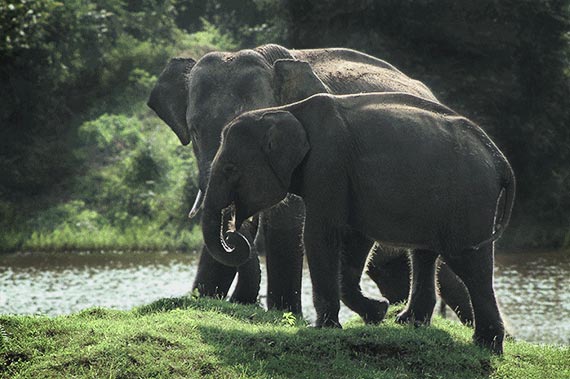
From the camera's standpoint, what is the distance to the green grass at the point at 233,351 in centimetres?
936

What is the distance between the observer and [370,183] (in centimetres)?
1042

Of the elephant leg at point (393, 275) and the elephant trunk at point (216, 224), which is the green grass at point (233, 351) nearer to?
the elephant trunk at point (216, 224)

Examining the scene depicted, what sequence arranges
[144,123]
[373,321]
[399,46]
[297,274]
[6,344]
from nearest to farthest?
[6,344] < [373,321] < [297,274] < [399,46] < [144,123]

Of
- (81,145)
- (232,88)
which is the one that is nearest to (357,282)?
(232,88)

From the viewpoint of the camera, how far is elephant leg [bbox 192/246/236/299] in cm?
1277

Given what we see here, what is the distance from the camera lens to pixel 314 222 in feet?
34.3

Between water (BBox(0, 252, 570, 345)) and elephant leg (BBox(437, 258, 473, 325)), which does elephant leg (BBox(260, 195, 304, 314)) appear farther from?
water (BBox(0, 252, 570, 345))

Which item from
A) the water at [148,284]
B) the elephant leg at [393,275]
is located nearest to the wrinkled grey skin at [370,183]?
the elephant leg at [393,275]

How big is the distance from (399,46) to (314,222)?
43.3ft

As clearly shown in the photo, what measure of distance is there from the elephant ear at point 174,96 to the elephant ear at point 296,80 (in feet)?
5.43

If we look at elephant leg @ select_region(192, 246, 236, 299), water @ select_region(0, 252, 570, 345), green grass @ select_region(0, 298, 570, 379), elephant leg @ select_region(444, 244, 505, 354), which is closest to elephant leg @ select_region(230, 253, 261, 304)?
elephant leg @ select_region(192, 246, 236, 299)

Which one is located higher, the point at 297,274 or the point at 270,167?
the point at 270,167

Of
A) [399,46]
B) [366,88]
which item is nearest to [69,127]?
[399,46]

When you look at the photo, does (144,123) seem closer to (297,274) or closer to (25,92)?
(25,92)
